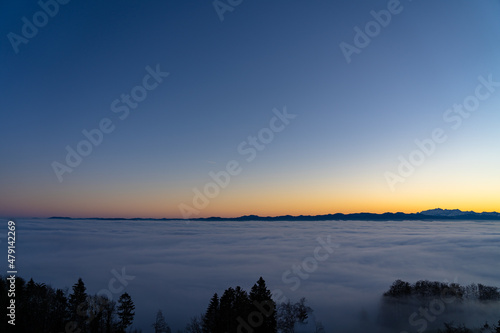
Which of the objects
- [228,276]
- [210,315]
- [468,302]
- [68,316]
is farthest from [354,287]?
[68,316]

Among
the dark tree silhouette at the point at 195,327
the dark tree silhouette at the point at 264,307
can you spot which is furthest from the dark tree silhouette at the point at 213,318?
the dark tree silhouette at the point at 195,327

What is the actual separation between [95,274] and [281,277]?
115m

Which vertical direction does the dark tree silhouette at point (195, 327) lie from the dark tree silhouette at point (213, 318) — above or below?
below

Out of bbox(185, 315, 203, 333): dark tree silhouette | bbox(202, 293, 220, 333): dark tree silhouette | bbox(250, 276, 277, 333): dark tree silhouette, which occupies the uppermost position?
bbox(250, 276, 277, 333): dark tree silhouette

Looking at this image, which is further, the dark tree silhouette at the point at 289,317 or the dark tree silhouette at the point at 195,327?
the dark tree silhouette at the point at 289,317

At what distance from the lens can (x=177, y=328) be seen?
87000 mm

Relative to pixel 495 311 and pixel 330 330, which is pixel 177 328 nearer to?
pixel 330 330

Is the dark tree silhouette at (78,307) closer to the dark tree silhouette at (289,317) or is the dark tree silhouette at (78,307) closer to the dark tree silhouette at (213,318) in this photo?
the dark tree silhouette at (213,318)

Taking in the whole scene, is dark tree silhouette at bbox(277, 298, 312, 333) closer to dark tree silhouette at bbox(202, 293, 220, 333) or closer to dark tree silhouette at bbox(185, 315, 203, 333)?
dark tree silhouette at bbox(185, 315, 203, 333)

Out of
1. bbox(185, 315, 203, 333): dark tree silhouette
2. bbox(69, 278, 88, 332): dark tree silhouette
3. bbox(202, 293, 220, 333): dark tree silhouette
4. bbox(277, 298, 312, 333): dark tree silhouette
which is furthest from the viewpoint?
bbox(277, 298, 312, 333): dark tree silhouette

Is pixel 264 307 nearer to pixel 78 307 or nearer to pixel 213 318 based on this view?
pixel 213 318

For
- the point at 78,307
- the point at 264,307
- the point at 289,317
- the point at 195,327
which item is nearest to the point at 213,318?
the point at 264,307

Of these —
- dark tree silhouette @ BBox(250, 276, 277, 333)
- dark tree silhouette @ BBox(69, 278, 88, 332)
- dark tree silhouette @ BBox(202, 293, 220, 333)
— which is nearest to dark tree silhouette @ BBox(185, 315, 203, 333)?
dark tree silhouette @ BBox(202, 293, 220, 333)

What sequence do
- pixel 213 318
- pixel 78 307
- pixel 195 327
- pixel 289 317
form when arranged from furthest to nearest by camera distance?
1. pixel 289 317
2. pixel 195 327
3. pixel 213 318
4. pixel 78 307
